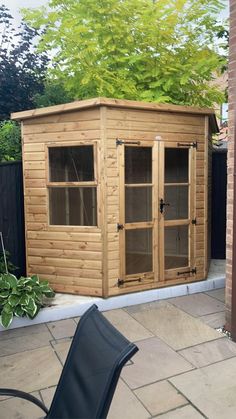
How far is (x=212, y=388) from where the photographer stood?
8.00 feet

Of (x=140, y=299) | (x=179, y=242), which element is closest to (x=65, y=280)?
(x=140, y=299)

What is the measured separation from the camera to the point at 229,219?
3.14 meters

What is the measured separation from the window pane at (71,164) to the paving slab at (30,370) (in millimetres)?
1924

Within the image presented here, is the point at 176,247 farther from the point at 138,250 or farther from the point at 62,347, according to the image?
the point at 62,347

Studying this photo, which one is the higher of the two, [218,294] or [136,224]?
[136,224]

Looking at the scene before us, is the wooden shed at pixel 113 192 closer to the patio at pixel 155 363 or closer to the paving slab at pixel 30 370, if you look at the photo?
the patio at pixel 155 363

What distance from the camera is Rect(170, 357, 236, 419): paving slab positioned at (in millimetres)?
2223

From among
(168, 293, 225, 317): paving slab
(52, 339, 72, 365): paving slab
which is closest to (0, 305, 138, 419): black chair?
(52, 339, 72, 365): paving slab

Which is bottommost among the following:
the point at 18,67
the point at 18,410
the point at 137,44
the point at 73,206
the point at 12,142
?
the point at 18,410

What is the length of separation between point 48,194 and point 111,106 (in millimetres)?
1321

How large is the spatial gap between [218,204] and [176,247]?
5.88ft

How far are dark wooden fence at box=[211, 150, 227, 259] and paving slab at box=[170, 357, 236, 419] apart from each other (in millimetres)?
3096

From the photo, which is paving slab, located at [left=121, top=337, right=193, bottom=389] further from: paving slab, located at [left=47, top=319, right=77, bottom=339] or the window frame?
the window frame

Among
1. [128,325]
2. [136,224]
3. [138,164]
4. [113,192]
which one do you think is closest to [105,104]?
[138,164]
